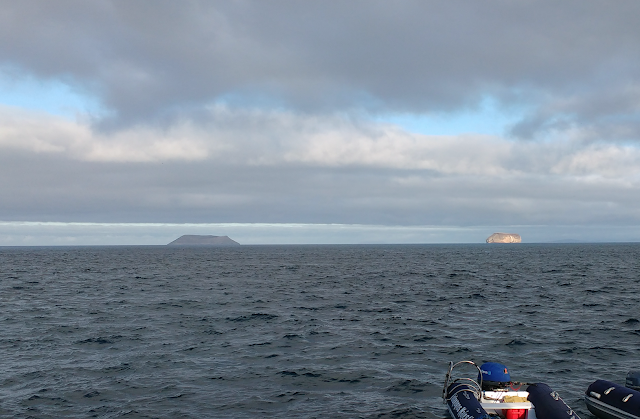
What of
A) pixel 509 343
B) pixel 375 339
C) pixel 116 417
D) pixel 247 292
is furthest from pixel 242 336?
pixel 247 292

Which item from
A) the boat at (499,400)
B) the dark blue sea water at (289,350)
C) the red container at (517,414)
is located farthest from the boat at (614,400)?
the red container at (517,414)

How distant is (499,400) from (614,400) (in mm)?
3316

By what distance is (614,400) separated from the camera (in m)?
15.0

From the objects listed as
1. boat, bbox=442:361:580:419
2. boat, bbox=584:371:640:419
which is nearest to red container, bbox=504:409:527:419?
boat, bbox=442:361:580:419

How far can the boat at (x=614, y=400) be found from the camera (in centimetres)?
1445

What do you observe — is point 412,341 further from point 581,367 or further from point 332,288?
point 332,288

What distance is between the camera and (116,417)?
16.2m

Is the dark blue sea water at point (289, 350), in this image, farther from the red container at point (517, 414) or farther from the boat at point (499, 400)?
the red container at point (517, 414)

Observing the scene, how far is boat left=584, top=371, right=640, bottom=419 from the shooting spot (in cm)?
1445

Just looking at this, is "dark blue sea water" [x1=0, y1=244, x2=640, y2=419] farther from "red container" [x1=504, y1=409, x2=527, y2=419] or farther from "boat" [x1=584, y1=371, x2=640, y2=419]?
"red container" [x1=504, y1=409, x2=527, y2=419]

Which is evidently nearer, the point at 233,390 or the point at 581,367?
the point at 233,390

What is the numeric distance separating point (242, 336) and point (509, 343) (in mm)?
14474

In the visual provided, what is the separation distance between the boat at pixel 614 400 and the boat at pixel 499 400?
1.39 meters

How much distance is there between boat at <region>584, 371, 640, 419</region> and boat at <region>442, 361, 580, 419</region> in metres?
1.39
